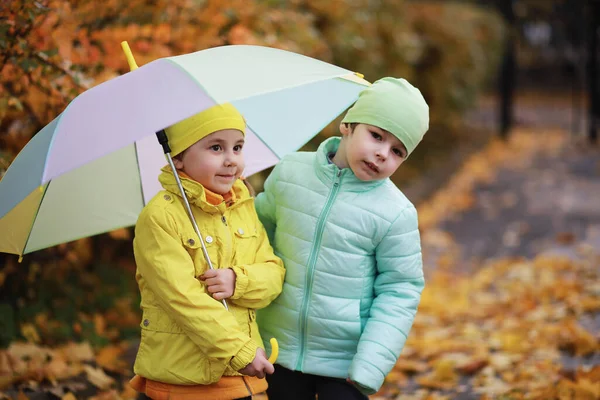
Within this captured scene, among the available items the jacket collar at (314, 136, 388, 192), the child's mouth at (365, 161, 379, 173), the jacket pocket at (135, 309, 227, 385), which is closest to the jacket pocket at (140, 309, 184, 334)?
the jacket pocket at (135, 309, 227, 385)

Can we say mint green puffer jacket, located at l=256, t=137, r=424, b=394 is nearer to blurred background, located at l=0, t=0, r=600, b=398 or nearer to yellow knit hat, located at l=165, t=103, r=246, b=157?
yellow knit hat, located at l=165, t=103, r=246, b=157

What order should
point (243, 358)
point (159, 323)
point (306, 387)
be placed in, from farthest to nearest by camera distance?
point (306, 387), point (159, 323), point (243, 358)

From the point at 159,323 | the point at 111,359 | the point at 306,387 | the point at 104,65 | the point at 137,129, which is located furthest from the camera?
the point at 111,359

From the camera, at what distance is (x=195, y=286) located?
251cm

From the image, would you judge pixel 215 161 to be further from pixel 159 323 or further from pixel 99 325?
pixel 99 325

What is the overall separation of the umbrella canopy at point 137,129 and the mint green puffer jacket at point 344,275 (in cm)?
43

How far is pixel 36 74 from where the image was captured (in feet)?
12.5

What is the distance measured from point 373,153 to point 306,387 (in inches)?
36.5

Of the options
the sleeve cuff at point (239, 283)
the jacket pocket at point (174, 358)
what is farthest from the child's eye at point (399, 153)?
the jacket pocket at point (174, 358)

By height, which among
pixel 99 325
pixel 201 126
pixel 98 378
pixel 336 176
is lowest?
pixel 98 378

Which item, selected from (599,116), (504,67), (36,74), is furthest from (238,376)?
(504,67)

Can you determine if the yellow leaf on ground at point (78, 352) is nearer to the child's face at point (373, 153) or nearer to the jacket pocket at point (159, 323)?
the jacket pocket at point (159, 323)

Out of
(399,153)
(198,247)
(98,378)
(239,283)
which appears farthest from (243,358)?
(98,378)

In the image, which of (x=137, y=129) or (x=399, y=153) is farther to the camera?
(x=399, y=153)
